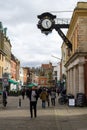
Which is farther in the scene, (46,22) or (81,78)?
(46,22)

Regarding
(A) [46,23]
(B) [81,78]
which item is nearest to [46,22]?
(A) [46,23]

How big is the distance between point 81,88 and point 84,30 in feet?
18.1

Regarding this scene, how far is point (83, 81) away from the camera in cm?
4291

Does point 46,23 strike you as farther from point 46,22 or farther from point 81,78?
point 81,78

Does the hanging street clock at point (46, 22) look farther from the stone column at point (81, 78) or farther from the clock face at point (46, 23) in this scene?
the stone column at point (81, 78)

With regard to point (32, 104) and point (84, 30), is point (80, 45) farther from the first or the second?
point (32, 104)

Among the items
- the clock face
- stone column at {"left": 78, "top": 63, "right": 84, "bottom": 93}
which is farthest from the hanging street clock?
stone column at {"left": 78, "top": 63, "right": 84, "bottom": 93}

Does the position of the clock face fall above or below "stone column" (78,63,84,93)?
above

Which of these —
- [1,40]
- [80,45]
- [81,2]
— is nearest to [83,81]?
[80,45]

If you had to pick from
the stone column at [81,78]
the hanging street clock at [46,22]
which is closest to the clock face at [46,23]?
the hanging street clock at [46,22]

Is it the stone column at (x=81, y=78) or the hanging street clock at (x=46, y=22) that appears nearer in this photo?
the stone column at (x=81, y=78)

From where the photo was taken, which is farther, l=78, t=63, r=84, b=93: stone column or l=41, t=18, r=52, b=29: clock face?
l=41, t=18, r=52, b=29: clock face

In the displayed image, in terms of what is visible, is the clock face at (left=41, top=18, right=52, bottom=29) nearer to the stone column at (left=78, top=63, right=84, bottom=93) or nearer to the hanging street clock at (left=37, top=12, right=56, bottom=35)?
the hanging street clock at (left=37, top=12, right=56, bottom=35)

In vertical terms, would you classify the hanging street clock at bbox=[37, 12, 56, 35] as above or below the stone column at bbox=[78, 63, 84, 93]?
above
